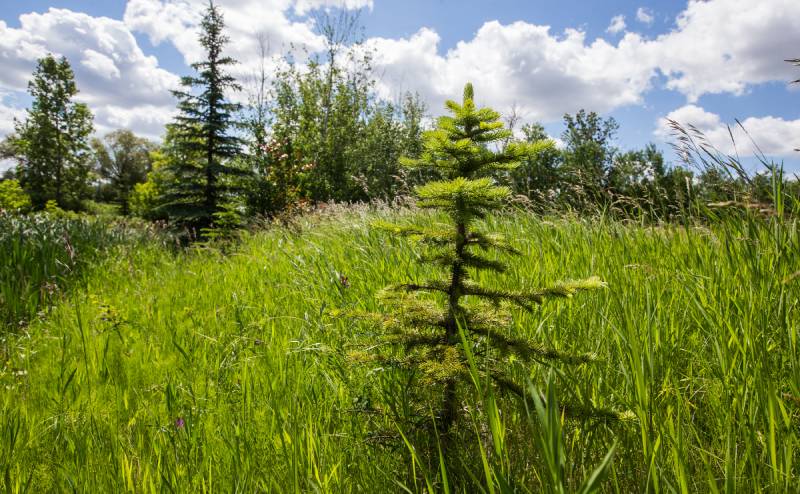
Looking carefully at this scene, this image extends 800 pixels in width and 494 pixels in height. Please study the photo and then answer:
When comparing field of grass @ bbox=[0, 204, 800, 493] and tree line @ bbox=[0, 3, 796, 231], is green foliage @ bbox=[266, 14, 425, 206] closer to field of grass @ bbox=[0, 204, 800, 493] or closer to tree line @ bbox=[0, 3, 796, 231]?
tree line @ bbox=[0, 3, 796, 231]

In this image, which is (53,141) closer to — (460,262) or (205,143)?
(205,143)

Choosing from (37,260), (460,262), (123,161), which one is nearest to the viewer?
(460,262)

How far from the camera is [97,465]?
153cm

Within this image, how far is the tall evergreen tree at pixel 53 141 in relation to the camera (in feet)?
97.5

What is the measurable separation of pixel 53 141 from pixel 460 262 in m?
38.1

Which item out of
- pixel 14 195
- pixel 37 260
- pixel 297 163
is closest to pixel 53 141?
pixel 14 195

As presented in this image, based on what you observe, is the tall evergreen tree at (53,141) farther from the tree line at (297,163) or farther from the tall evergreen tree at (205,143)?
the tall evergreen tree at (205,143)

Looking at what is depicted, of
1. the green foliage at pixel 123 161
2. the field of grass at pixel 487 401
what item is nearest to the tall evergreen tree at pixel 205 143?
the field of grass at pixel 487 401

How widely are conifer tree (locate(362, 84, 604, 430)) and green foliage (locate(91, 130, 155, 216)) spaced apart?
6502cm

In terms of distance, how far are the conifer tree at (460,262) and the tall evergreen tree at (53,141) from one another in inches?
1476

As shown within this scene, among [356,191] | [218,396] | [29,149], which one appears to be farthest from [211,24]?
[29,149]

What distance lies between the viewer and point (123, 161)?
58.4 m

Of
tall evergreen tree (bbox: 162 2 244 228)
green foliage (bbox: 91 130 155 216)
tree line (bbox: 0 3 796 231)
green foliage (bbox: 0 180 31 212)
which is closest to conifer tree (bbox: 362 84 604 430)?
tree line (bbox: 0 3 796 231)

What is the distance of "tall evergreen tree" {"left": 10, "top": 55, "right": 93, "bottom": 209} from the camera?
97.5ft
